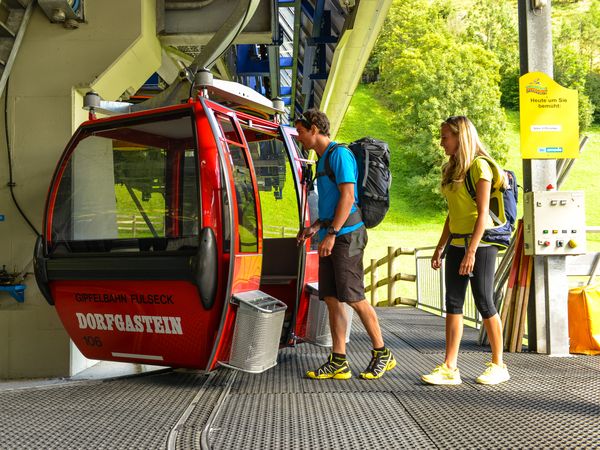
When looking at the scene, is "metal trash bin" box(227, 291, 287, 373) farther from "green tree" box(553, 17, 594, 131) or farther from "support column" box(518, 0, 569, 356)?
"green tree" box(553, 17, 594, 131)

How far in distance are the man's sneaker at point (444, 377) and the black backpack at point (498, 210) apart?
94cm

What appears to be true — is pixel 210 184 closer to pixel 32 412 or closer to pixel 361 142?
pixel 361 142

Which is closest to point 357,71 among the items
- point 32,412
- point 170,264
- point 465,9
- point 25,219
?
point 25,219

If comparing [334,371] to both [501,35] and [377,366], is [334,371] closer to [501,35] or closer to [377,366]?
[377,366]

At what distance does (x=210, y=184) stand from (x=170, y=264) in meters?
0.60

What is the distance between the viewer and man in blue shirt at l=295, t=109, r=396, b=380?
4410 mm

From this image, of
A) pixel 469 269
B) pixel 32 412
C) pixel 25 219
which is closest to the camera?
pixel 32 412

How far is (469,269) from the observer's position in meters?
4.15

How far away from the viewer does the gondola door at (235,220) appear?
166 inches

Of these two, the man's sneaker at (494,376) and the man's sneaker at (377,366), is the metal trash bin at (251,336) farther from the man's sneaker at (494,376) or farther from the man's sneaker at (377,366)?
the man's sneaker at (494,376)

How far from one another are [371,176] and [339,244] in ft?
1.80

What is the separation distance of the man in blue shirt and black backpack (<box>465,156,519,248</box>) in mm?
837

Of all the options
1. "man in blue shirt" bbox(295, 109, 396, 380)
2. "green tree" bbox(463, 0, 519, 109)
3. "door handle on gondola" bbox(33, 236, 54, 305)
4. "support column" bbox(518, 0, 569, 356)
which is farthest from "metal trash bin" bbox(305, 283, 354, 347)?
"green tree" bbox(463, 0, 519, 109)

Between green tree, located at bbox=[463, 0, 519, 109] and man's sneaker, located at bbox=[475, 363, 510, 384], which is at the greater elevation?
green tree, located at bbox=[463, 0, 519, 109]
